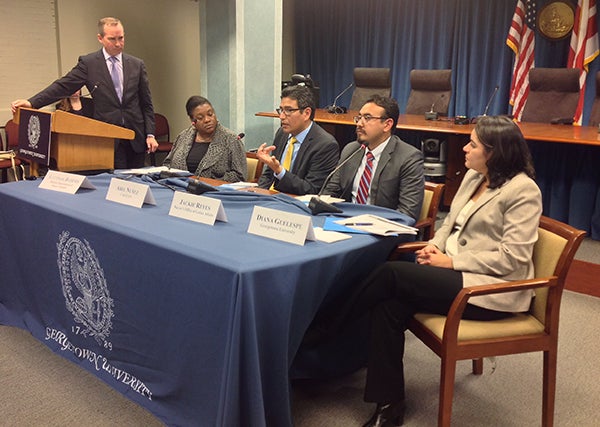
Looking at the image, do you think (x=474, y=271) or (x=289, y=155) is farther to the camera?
(x=289, y=155)

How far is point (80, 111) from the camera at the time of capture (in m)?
3.64

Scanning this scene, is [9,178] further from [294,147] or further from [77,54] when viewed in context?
[294,147]

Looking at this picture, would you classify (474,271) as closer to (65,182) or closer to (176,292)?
(176,292)

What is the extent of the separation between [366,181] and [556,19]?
14.2ft

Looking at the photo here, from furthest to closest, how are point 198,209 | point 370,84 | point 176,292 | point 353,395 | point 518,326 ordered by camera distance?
point 370,84
point 353,395
point 198,209
point 518,326
point 176,292

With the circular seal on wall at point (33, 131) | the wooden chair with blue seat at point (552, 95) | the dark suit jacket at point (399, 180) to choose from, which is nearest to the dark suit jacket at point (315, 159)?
the dark suit jacket at point (399, 180)

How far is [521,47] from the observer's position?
5867 millimetres

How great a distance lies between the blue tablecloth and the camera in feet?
4.70

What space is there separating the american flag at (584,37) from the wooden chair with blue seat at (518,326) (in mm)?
4149

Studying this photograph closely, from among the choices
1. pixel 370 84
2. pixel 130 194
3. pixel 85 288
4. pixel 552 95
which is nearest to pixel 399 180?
pixel 130 194

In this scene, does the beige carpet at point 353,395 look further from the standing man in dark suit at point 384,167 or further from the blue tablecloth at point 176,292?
the standing man in dark suit at point 384,167

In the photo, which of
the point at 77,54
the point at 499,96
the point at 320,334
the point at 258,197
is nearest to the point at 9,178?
the point at 77,54

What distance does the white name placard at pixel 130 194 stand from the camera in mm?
2057

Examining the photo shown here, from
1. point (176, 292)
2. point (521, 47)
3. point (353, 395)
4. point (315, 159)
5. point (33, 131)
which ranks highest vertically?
point (521, 47)
